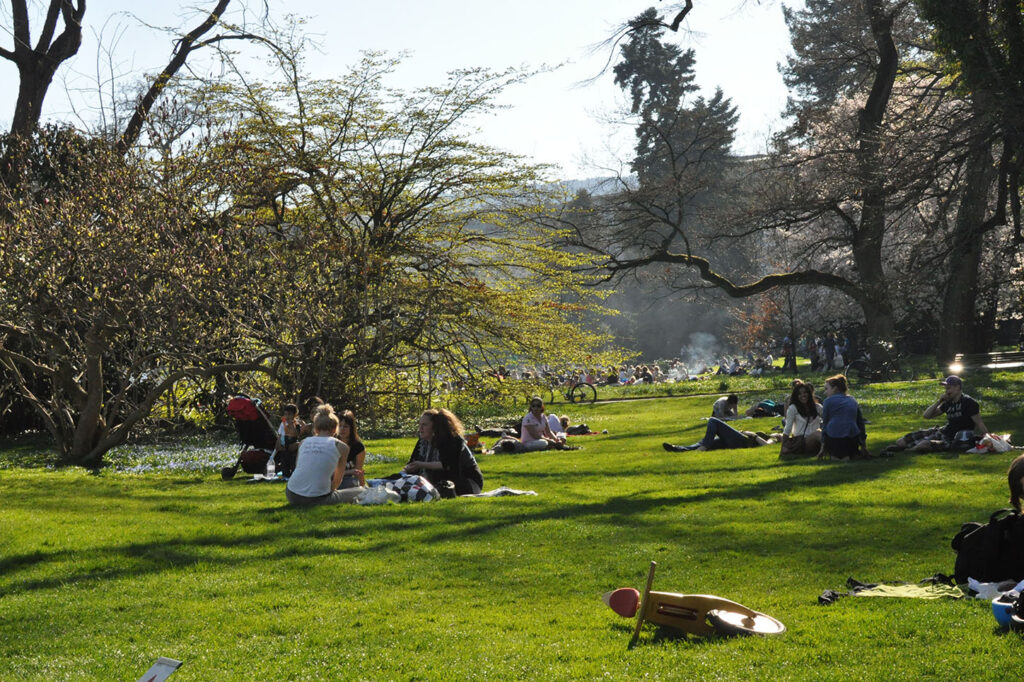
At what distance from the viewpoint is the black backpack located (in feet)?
21.8

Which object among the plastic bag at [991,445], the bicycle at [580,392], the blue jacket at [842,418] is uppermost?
the blue jacket at [842,418]

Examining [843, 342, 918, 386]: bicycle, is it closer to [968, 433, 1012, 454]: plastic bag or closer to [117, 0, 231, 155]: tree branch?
[968, 433, 1012, 454]: plastic bag

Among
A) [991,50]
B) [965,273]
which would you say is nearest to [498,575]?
[991,50]

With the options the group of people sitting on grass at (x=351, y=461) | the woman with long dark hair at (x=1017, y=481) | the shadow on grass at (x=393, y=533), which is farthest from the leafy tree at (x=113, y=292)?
the woman with long dark hair at (x=1017, y=481)

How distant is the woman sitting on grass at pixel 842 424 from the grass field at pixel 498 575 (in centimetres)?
45

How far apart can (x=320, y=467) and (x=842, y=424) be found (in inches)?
287

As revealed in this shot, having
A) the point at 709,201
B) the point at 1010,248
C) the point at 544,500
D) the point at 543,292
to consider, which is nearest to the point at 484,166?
the point at 543,292

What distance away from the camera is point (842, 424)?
1413 cm

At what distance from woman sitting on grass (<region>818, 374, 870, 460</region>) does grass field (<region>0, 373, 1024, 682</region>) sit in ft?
1.48

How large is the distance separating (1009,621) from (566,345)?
66.4 feet

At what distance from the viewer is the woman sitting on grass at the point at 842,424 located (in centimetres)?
1405

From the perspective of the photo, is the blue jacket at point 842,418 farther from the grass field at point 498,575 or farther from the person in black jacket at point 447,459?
the person in black jacket at point 447,459

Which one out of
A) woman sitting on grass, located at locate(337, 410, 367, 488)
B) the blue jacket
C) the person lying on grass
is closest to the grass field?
the blue jacket

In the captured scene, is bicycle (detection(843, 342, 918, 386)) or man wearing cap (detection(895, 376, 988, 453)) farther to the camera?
bicycle (detection(843, 342, 918, 386))
